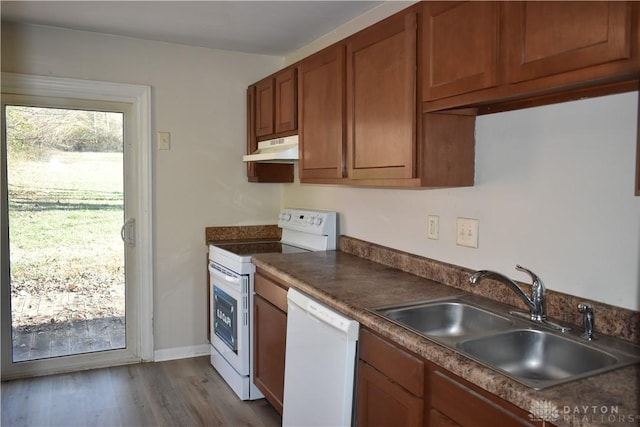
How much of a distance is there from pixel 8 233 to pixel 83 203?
0.49m

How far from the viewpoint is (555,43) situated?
1365 mm

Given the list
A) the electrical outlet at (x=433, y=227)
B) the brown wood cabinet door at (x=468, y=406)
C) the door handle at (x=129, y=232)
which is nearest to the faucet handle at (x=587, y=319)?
the brown wood cabinet door at (x=468, y=406)

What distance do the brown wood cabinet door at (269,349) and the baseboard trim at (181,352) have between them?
3.25ft

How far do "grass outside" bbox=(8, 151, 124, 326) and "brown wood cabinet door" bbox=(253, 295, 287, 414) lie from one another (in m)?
1.30

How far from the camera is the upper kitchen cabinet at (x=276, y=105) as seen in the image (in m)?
3.05

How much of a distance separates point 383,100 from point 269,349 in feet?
4.72

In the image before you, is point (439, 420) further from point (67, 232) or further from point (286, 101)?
point (67, 232)

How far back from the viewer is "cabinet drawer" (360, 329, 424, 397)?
1533mm

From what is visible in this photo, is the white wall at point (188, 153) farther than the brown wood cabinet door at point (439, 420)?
Yes

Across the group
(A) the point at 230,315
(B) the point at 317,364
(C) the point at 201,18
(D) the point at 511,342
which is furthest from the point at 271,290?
(C) the point at 201,18

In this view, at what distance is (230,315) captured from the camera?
306 centimetres

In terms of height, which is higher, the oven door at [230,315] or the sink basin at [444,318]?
the sink basin at [444,318]

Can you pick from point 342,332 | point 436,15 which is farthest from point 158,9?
point 342,332

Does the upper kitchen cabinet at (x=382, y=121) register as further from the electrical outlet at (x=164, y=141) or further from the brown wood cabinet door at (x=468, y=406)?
the electrical outlet at (x=164, y=141)
